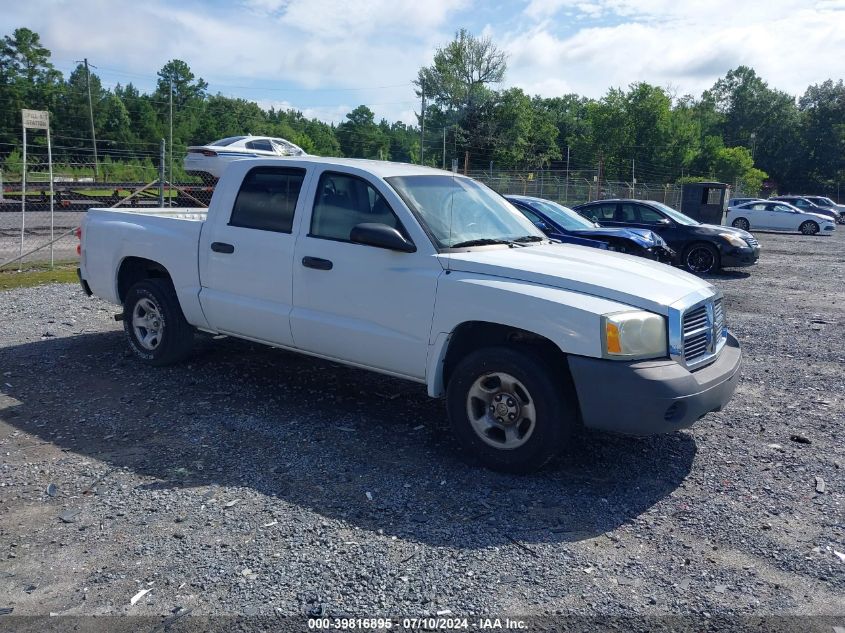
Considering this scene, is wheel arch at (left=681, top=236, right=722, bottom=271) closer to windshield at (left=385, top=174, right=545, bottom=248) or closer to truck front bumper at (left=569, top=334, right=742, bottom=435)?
windshield at (left=385, top=174, right=545, bottom=248)

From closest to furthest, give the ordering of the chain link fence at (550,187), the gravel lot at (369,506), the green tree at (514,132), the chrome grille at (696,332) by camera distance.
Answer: the gravel lot at (369,506) → the chrome grille at (696,332) → the chain link fence at (550,187) → the green tree at (514,132)

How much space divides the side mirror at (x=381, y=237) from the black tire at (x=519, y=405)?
875 mm

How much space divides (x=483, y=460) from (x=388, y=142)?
4040 centimetres

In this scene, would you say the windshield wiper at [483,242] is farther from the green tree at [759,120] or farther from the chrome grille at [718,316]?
the green tree at [759,120]

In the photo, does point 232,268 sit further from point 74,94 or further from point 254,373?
point 74,94

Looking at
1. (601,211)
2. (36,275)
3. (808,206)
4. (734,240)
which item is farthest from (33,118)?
(808,206)

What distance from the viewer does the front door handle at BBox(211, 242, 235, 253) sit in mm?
5942

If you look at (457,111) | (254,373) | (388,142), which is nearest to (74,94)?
(388,142)

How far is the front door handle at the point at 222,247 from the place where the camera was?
5.94m

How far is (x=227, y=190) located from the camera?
6.15 metres

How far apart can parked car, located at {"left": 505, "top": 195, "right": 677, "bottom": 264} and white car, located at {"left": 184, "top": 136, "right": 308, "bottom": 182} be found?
7.63 metres

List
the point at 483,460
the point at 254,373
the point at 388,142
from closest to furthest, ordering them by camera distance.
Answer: the point at 483,460 → the point at 254,373 → the point at 388,142

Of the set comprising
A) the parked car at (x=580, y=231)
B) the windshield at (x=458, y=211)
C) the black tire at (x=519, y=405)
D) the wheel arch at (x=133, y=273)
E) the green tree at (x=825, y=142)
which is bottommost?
the black tire at (x=519, y=405)

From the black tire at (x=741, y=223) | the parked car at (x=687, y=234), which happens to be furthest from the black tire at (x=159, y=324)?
the black tire at (x=741, y=223)
